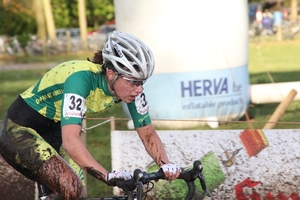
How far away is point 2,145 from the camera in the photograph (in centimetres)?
450

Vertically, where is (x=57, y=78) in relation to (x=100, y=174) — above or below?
above

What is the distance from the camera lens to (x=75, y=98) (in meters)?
4.16

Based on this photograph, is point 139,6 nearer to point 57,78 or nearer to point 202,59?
point 202,59

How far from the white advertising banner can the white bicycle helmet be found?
8.11 ft

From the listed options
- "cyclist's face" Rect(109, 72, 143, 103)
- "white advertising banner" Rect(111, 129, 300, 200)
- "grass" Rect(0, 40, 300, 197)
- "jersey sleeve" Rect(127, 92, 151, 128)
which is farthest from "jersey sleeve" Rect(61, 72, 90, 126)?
"grass" Rect(0, 40, 300, 197)

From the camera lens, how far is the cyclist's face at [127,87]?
4.17 meters

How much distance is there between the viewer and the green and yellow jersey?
13.7 feet

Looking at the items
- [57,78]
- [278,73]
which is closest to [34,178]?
[57,78]

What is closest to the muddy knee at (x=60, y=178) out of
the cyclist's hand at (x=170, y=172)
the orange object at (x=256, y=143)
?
the cyclist's hand at (x=170, y=172)

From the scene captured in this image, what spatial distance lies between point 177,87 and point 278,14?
4307 centimetres

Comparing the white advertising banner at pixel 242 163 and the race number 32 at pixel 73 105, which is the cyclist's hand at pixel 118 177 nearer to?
the race number 32 at pixel 73 105

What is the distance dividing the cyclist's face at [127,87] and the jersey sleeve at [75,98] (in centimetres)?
21

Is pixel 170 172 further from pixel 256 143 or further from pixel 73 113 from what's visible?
pixel 256 143

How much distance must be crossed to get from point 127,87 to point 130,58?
0.67 feet
